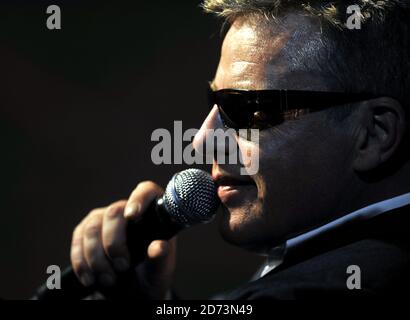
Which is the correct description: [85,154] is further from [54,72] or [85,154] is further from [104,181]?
[54,72]

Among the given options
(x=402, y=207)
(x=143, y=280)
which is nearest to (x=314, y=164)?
(x=402, y=207)

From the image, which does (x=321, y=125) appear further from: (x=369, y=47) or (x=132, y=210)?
(x=132, y=210)

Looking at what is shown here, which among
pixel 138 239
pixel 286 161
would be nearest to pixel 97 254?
pixel 138 239

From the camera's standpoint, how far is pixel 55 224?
4.09 metres

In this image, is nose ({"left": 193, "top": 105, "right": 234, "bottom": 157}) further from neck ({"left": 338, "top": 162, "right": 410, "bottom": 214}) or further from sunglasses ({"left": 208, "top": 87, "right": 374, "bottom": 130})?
neck ({"left": 338, "top": 162, "right": 410, "bottom": 214})

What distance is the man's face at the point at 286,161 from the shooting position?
174 cm

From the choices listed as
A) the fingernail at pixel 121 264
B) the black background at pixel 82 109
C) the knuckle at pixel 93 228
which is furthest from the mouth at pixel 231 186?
the black background at pixel 82 109

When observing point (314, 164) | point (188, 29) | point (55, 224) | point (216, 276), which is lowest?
point (216, 276)

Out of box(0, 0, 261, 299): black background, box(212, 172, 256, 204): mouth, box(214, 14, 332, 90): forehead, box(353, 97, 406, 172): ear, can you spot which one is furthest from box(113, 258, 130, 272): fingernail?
box(0, 0, 261, 299): black background

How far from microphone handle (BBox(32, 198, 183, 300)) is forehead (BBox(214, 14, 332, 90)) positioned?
1.48 ft

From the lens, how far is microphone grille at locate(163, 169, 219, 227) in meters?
1.78

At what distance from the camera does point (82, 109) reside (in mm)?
4102

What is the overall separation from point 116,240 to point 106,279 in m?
0.14

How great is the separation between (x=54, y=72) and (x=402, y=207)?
9.50 ft
